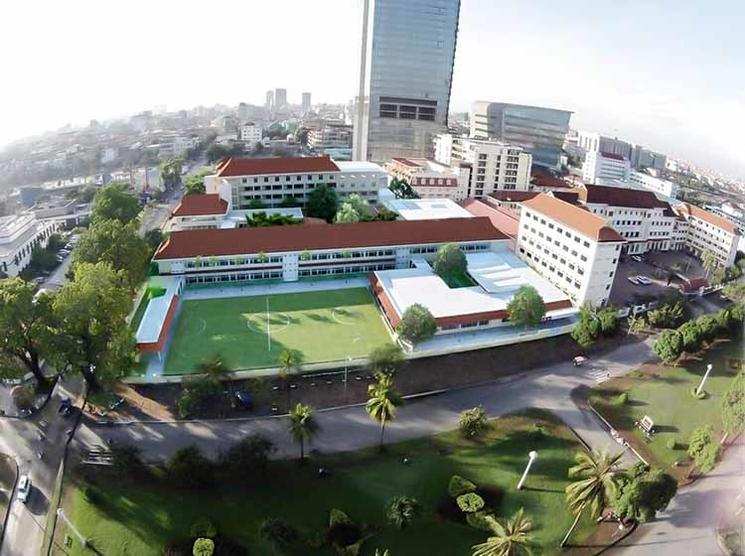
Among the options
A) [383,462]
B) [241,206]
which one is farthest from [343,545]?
[241,206]

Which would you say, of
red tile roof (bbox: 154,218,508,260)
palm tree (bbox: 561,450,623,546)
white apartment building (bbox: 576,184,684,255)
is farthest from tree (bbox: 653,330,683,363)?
white apartment building (bbox: 576,184,684,255)

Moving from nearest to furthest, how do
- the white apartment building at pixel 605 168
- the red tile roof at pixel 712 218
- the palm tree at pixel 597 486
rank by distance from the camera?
the palm tree at pixel 597 486 < the red tile roof at pixel 712 218 < the white apartment building at pixel 605 168

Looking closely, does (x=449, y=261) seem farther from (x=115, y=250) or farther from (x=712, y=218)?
(x=712, y=218)

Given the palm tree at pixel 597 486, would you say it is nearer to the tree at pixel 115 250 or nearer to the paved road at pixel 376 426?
the paved road at pixel 376 426

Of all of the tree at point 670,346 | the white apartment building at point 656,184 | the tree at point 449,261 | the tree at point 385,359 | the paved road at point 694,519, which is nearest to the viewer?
the paved road at point 694,519

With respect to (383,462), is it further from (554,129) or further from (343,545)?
(554,129)

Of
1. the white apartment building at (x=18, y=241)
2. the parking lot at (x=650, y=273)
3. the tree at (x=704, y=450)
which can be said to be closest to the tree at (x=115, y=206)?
the white apartment building at (x=18, y=241)

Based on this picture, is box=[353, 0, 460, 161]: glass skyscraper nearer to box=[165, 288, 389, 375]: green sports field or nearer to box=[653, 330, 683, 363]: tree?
box=[165, 288, 389, 375]: green sports field

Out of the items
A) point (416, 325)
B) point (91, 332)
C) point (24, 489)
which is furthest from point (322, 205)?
point (24, 489)
